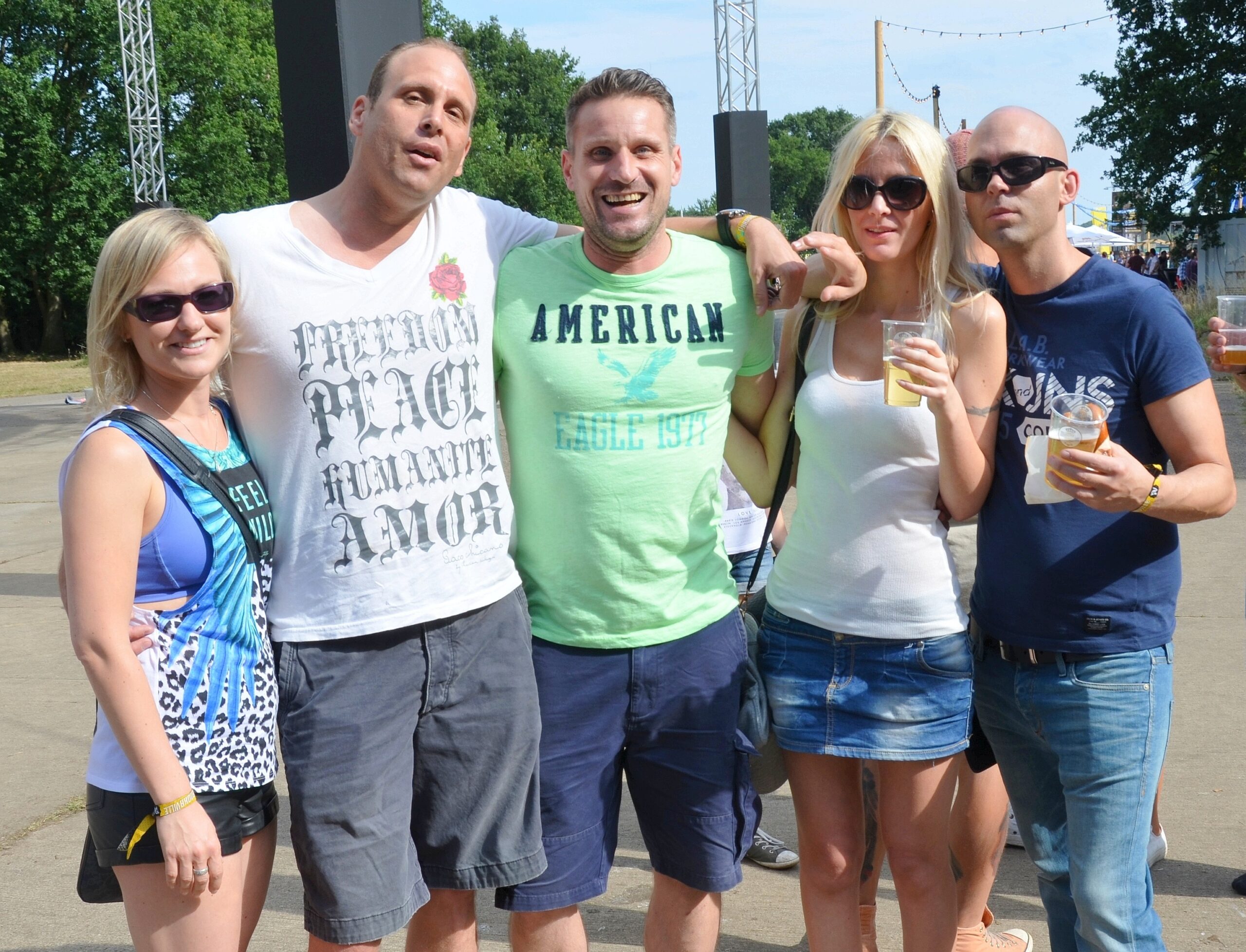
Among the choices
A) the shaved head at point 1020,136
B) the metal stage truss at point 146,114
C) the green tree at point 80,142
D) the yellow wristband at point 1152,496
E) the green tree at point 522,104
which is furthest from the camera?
the green tree at point 522,104

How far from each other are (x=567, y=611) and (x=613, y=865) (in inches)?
62.9

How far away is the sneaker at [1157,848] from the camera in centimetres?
357

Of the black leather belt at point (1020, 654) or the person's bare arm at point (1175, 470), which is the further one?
the black leather belt at point (1020, 654)

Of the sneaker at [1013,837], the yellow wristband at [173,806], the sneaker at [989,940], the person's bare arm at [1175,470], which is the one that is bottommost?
the sneaker at [1013,837]

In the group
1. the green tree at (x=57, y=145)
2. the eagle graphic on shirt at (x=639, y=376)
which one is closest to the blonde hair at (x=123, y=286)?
the eagle graphic on shirt at (x=639, y=376)

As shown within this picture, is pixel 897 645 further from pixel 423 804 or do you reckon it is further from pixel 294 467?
pixel 294 467

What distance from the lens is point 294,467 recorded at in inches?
95.7

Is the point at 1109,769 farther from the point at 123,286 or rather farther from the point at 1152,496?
the point at 123,286

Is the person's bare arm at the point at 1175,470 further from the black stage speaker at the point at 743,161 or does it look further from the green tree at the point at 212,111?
the green tree at the point at 212,111

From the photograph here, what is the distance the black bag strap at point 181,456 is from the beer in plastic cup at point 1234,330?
2.27m

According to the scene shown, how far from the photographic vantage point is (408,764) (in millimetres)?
2549

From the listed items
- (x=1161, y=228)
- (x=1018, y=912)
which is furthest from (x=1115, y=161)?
(x=1018, y=912)

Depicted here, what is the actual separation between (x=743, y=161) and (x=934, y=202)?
12014 mm

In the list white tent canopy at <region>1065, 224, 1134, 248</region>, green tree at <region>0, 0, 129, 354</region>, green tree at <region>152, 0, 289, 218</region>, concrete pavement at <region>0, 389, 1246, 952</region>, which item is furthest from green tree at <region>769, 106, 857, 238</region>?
concrete pavement at <region>0, 389, 1246, 952</region>
